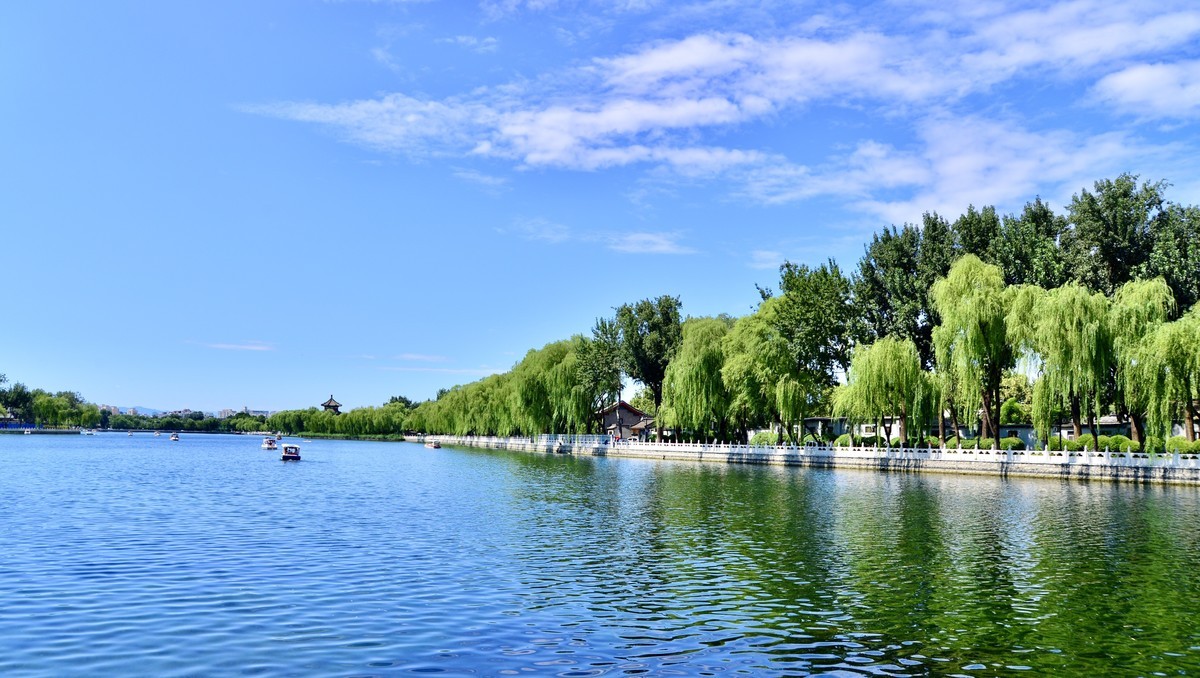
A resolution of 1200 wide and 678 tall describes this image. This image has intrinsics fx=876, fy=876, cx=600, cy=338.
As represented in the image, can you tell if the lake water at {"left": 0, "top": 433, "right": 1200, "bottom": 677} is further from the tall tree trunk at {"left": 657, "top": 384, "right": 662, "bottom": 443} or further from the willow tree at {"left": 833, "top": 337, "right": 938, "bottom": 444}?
the tall tree trunk at {"left": 657, "top": 384, "right": 662, "bottom": 443}

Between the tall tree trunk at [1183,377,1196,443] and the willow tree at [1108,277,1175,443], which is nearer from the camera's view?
the tall tree trunk at [1183,377,1196,443]

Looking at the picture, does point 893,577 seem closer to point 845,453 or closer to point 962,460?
point 962,460

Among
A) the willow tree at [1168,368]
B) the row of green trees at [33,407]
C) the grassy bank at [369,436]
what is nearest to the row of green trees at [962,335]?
the willow tree at [1168,368]

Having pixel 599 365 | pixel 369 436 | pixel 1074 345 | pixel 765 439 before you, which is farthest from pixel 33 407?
pixel 1074 345

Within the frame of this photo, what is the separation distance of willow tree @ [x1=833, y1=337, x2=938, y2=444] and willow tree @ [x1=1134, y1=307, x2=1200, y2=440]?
14.0 metres

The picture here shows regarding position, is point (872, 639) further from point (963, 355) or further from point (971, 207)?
point (971, 207)

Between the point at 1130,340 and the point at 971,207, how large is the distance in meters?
20.8

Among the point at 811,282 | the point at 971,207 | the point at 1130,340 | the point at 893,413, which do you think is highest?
the point at 971,207

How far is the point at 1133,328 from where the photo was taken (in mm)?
42344

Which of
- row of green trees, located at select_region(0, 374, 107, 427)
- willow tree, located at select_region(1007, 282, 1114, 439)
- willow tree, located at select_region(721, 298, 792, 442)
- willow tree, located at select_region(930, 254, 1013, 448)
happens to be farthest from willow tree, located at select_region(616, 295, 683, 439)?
row of green trees, located at select_region(0, 374, 107, 427)

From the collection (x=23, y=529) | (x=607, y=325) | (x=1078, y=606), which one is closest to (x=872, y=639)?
(x=1078, y=606)

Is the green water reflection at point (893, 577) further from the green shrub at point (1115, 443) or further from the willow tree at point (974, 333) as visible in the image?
the willow tree at point (974, 333)

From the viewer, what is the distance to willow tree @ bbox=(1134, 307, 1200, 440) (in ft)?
129

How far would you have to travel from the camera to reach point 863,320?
64000 millimetres
